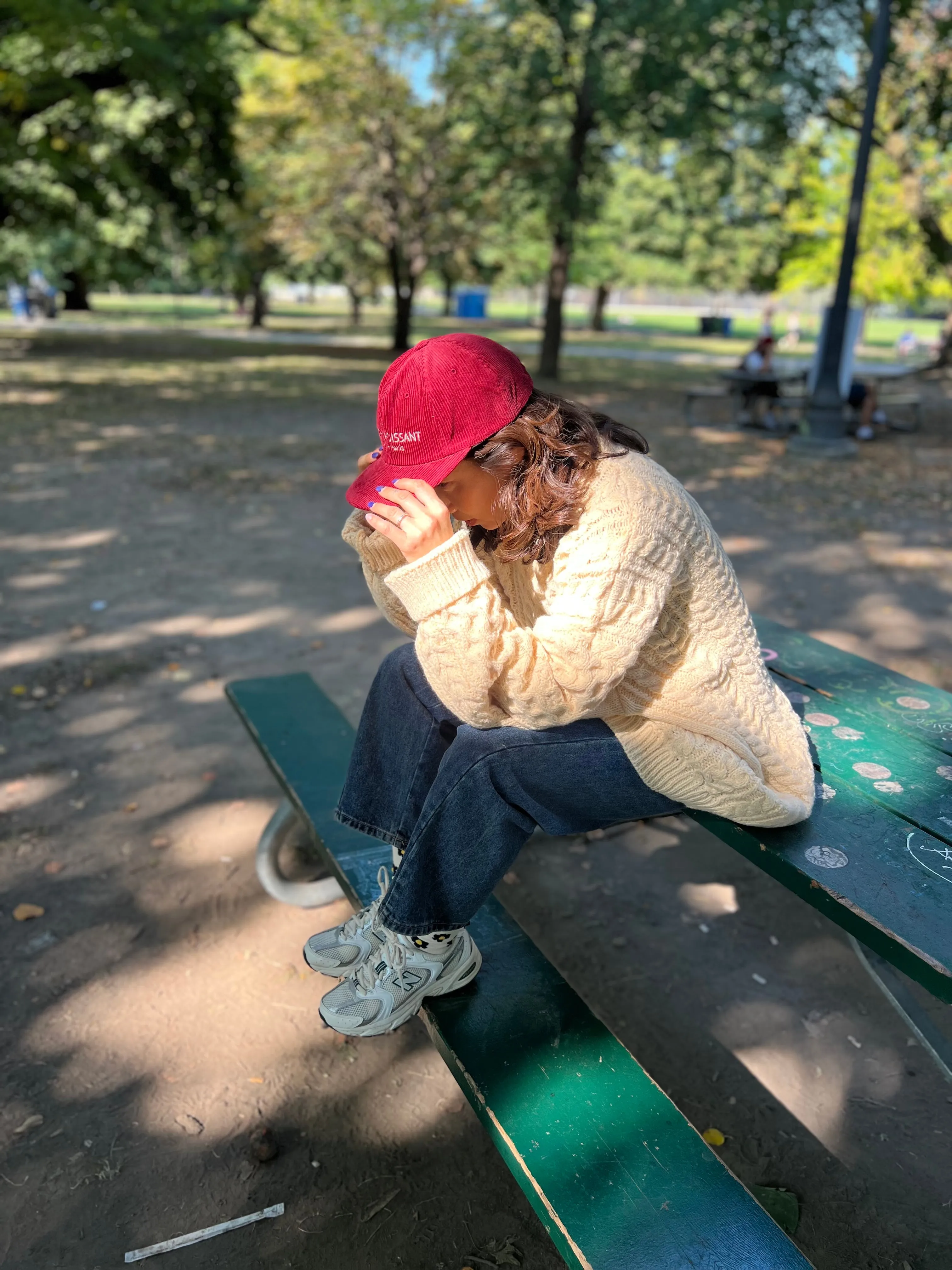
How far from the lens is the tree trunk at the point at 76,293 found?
3866cm

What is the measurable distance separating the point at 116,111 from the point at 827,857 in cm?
2316

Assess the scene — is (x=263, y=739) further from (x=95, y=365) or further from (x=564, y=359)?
(x=564, y=359)

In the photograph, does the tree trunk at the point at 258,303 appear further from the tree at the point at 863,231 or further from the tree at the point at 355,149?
the tree at the point at 863,231

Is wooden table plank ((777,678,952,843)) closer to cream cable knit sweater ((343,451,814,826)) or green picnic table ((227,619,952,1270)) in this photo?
green picnic table ((227,619,952,1270))

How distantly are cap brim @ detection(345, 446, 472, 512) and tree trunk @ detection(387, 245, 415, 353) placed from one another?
19964 mm

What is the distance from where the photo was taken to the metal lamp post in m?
9.72

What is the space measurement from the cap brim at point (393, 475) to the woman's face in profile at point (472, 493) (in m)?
0.02

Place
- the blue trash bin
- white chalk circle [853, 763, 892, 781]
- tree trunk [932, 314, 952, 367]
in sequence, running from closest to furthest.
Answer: white chalk circle [853, 763, 892, 781] → tree trunk [932, 314, 952, 367] → the blue trash bin

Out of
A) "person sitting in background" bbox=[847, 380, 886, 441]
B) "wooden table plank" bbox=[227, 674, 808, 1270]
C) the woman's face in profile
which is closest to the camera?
"wooden table plank" bbox=[227, 674, 808, 1270]

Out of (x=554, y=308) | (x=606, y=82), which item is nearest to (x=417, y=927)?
(x=606, y=82)

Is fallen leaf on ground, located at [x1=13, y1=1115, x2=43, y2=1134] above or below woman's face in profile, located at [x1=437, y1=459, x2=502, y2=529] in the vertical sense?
below

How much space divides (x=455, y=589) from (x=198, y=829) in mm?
1837

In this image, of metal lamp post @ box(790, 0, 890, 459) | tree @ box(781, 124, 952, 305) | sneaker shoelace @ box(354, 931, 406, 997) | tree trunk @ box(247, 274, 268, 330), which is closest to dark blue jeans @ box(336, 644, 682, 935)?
sneaker shoelace @ box(354, 931, 406, 997)

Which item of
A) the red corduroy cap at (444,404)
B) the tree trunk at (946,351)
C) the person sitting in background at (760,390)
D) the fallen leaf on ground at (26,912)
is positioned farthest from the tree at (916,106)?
the fallen leaf on ground at (26,912)
